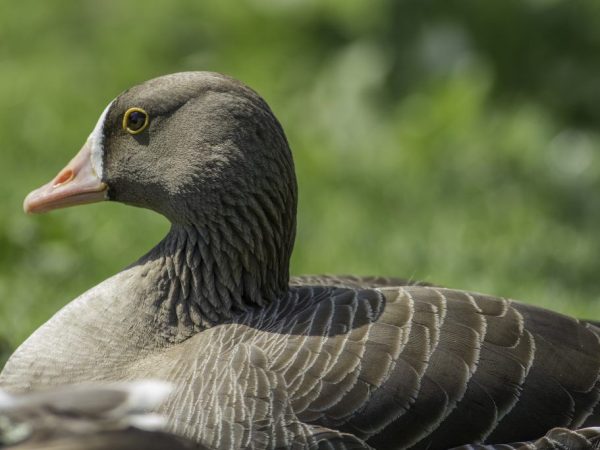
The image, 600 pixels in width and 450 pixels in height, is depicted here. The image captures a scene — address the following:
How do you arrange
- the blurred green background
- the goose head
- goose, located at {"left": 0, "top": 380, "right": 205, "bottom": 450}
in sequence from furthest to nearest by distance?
the blurred green background, the goose head, goose, located at {"left": 0, "top": 380, "right": 205, "bottom": 450}

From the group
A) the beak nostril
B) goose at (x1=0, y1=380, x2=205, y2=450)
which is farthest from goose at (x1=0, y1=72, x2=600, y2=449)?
goose at (x1=0, y1=380, x2=205, y2=450)

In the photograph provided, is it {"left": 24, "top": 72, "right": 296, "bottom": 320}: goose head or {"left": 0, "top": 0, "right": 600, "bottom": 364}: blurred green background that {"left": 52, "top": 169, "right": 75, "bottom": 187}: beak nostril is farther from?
{"left": 0, "top": 0, "right": 600, "bottom": 364}: blurred green background

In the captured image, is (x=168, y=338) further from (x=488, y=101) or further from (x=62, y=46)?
(x=62, y=46)

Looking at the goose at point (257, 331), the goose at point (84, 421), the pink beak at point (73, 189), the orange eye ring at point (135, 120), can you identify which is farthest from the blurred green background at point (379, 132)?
the goose at point (84, 421)

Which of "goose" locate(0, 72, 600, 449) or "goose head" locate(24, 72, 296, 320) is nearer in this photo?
"goose" locate(0, 72, 600, 449)

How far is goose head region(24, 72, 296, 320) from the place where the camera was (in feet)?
15.8

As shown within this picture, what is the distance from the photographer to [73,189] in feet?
16.2

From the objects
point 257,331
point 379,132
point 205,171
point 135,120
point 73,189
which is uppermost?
point 135,120

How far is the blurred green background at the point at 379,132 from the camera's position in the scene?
711 centimetres

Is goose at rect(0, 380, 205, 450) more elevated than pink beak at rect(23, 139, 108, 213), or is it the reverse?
pink beak at rect(23, 139, 108, 213)

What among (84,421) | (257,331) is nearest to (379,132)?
(257,331)

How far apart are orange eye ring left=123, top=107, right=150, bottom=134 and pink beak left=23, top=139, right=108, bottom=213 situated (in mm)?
197

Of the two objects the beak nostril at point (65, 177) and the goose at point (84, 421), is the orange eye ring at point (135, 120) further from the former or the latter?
the goose at point (84, 421)

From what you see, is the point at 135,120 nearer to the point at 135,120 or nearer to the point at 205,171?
the point at 135,120
